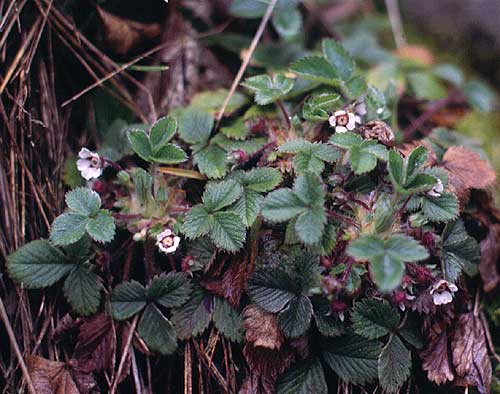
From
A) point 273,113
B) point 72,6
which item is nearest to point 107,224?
point 273,113

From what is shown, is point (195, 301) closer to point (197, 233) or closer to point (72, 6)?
point (197, 233)

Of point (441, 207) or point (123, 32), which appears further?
point (123, 32)

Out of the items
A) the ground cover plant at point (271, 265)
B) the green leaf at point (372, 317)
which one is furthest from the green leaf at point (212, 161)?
the green leaf at point (372, 317)

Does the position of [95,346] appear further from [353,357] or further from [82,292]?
[353,357]

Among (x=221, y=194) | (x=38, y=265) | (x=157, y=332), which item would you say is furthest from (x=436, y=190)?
(x=38, y=265)

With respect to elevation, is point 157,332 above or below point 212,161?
below

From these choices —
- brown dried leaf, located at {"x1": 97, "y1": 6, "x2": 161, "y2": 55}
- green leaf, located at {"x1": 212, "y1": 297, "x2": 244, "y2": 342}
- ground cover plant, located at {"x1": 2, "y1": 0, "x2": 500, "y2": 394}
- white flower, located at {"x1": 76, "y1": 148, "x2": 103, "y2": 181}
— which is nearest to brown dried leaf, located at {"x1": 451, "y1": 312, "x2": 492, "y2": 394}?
ground cover plant, located at {"x1": 2, "y1": 0, "x2": 500, "y2": 394}

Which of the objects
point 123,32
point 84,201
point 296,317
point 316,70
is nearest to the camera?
point 296,317

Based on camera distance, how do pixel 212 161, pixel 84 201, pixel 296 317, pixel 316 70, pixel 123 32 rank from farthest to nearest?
pixel 123 32 → pixel 316 70 → pixel 212 161 → pixel 84 201 → pixel 296 317
